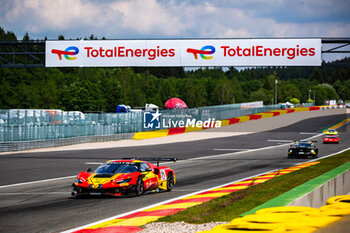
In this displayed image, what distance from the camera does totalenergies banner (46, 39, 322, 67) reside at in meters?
30.7

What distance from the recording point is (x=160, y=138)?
52.9 meters

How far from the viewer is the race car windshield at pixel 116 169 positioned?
1617 centimetres

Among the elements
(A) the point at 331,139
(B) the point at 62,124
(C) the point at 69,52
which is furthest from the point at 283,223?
(A) the point at 331,139

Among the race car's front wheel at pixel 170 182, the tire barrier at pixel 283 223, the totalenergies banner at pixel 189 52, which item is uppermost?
the totalenergies banner at pixel 189 52

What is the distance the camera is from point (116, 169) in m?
16.3

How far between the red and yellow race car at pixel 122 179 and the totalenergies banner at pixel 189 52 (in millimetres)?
14755

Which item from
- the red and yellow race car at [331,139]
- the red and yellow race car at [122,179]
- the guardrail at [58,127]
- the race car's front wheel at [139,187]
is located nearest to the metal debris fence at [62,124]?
the guardrail at [58,127]

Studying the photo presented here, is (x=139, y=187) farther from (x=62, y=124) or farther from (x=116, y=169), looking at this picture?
(x=62, y=124)

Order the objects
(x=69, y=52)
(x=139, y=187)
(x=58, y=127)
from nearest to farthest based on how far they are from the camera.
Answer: (x=139, y=187)
(x=69, y=52)
(x=58, y=127)

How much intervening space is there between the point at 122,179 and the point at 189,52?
16788 mm

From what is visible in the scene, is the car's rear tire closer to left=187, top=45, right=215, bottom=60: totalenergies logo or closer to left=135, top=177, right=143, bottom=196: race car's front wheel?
left=135, top=177, right=143, bottom=196: race car's front wheel

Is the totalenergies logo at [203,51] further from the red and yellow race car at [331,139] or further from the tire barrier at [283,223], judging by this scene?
the tire barrier at [283,223]

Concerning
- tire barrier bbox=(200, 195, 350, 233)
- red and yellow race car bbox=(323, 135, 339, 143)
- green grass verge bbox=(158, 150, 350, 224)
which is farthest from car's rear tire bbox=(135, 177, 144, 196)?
red and yellow race car bbox=(323, 135, 339, 143)

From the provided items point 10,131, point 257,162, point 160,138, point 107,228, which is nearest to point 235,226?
point 107,228
